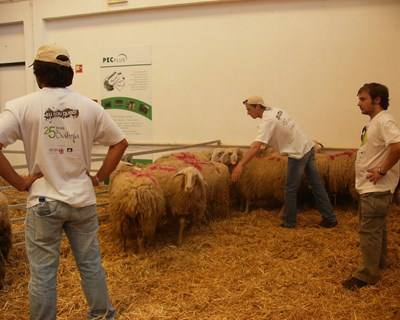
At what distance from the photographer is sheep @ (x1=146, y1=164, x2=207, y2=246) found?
15.4 ft

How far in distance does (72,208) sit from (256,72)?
17.1 feet

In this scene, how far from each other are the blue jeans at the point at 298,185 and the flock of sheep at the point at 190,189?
0.69m

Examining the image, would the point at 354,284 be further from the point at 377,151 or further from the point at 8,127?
the point at 8,127

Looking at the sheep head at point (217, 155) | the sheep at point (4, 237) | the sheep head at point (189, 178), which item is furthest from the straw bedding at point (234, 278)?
the sheep head at point (217, 155)

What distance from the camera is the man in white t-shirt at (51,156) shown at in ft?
7.97

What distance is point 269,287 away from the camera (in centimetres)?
371

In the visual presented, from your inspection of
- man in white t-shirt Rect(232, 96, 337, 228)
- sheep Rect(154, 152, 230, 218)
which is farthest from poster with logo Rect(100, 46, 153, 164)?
man in white t-shirt Rect(232, 96, 337, 228)

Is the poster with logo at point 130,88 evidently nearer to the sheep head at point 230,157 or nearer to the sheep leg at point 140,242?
the sheep head at point 230,157

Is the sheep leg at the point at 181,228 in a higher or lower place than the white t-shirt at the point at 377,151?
lower

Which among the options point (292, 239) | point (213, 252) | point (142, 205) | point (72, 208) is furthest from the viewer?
point (292, 239)

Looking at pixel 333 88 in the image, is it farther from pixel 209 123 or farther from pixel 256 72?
pixel 209 123

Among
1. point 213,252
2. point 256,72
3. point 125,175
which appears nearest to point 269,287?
point 213,252

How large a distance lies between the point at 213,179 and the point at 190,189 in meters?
0.91

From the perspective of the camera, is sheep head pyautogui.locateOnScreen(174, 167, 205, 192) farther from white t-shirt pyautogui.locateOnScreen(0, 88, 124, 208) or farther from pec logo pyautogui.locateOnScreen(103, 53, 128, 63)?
pec logo pyautogui.locateOnScreen(103, 53, 128, 63)
